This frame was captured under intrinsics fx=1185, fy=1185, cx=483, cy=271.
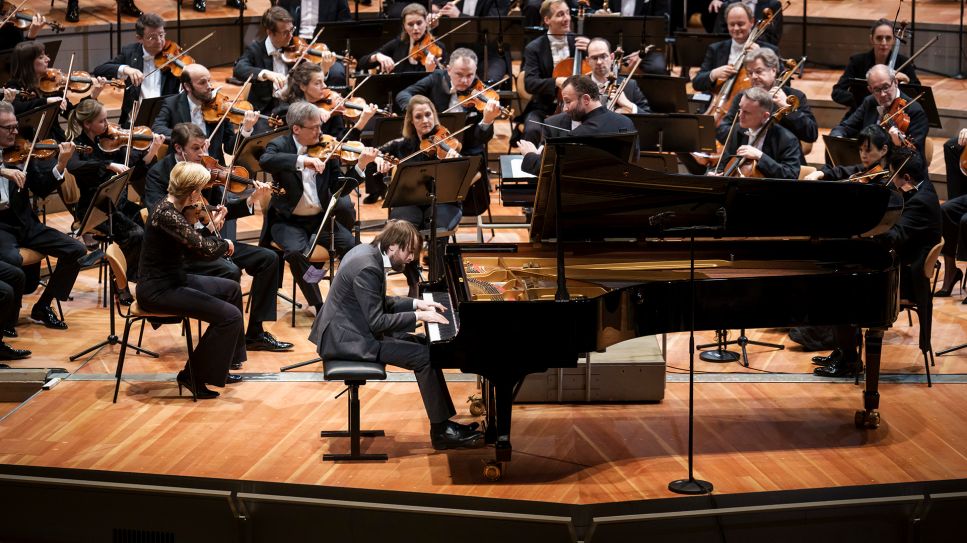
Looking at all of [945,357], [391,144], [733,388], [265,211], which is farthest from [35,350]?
[945,357]

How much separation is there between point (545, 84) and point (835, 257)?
3461 millimetres

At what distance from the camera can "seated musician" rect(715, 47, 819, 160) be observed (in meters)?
7.51

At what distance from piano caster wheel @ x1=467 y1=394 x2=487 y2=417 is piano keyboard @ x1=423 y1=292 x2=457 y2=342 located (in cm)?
57

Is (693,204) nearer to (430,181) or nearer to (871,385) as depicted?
(871,385)

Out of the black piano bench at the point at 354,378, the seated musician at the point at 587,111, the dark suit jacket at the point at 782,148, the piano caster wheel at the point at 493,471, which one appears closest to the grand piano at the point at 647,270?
the piano caster wheel at the point at 493,471

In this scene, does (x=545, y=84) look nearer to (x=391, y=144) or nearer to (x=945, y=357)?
(x=391, y=144)

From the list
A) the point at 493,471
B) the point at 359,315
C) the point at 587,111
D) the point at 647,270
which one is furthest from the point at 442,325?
the point at 587,111

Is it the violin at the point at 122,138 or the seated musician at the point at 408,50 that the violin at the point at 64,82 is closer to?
the violin at the point at 122,138

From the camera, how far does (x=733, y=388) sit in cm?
601

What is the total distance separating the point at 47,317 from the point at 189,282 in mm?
1488

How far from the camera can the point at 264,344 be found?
21.3ft

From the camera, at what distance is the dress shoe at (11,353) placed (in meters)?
6.26

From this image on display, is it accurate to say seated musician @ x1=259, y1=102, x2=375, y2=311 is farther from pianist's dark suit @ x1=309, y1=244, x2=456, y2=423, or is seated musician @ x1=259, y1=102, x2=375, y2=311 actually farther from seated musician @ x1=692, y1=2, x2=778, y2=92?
seated musician @ x1=692, y1=2, x2=778, y2=92

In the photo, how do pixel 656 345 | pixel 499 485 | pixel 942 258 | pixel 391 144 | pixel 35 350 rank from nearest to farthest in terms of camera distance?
pixel 499 485 < pixel 656 345 < pixel 35 350 < pixel 391 144 < pixel 942 258
